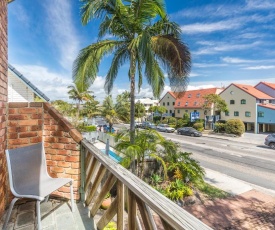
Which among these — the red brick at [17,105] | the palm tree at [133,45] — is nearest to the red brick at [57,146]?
the red brick at [17,105]

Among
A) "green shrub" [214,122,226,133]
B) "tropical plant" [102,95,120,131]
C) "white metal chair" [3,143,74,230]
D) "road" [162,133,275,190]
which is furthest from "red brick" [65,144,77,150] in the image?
"green shrub" [214,122,226,133]

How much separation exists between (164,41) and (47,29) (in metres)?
6.98

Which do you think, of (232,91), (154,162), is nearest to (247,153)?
(154,162)

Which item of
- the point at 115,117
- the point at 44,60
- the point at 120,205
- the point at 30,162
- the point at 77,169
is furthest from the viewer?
the point at 115,117

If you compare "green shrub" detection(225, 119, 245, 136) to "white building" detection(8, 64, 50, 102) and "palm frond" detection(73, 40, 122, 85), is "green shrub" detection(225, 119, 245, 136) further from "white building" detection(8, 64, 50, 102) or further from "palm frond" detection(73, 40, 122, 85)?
"white building" detection(8, 64, 50, 102)

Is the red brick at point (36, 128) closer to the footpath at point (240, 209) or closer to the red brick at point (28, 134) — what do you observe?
the red brick at point (28, 134)

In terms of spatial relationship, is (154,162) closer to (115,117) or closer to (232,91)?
(115,117)

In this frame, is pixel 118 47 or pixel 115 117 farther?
pixel 115 117

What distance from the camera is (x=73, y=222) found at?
7.32ft

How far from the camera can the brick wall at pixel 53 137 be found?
2.63m

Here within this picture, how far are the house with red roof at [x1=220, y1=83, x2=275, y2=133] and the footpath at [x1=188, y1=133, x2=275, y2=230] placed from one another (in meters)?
23.4

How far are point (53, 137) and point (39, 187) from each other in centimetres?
79

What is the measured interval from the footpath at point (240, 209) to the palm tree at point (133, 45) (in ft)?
11.4

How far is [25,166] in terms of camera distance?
2250 millimetres
